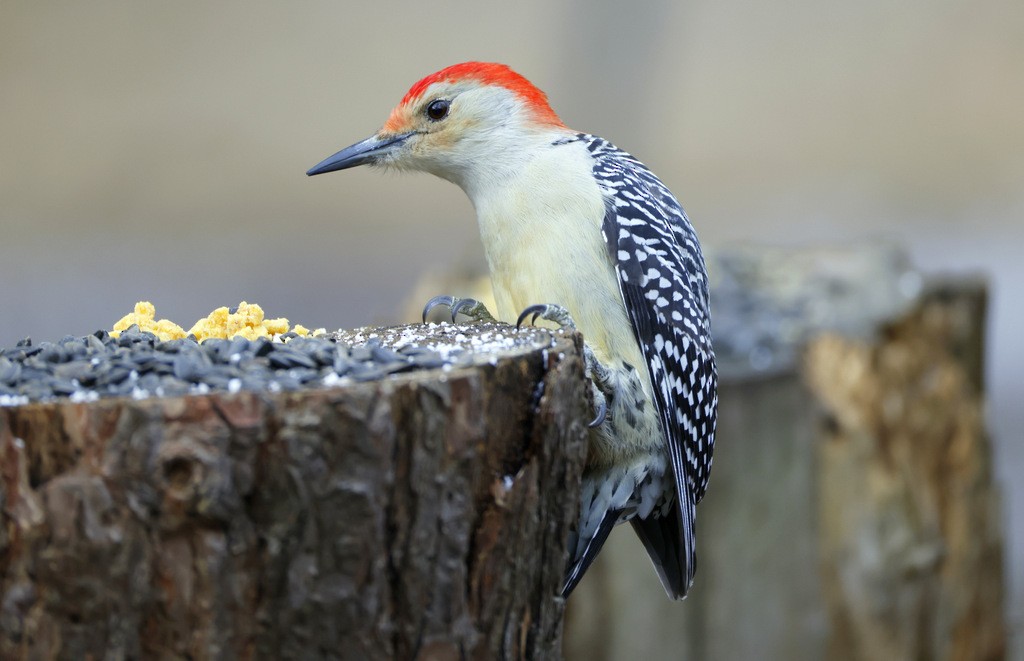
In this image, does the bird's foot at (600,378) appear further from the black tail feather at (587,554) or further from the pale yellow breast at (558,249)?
the black tail feather at (587,554)

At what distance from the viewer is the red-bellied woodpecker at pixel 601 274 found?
3.05m

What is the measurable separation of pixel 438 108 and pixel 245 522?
1941mm

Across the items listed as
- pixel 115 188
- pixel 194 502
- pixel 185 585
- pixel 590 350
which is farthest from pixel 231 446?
pixel 115 188

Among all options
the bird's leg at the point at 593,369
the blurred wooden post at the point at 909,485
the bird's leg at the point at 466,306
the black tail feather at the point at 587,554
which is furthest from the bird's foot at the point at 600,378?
the blurred wooden post at the point at 909,485

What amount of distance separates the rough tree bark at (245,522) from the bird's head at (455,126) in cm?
151

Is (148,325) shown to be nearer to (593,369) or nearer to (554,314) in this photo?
(554,314)

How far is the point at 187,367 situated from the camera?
2109 mm

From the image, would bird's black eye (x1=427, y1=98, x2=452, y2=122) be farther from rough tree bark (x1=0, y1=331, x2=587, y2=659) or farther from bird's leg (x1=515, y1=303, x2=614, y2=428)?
rough tree bark (x1=0, y1=331, x2=587, y2=659)

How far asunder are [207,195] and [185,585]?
11138 mm

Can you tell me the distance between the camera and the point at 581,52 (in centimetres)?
1277

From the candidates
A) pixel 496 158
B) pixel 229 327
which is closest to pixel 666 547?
pixel 496 158

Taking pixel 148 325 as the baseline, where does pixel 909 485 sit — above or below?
below

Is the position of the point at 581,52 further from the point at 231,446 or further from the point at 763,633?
the point at 231,446

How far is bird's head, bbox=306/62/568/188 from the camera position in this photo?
138 inches
